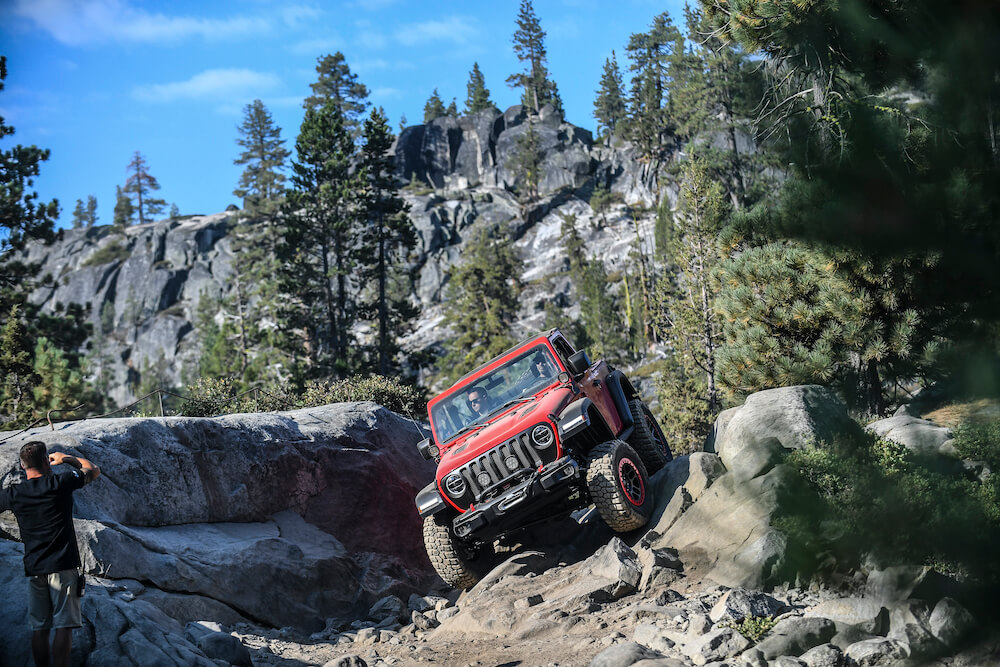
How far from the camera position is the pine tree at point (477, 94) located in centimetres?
11769

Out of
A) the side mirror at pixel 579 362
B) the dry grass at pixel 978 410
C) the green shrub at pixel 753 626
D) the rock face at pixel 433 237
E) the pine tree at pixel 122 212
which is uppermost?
the pine tree at pixel 122 212

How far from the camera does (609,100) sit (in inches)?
4368

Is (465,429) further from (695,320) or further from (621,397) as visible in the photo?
(695,320)

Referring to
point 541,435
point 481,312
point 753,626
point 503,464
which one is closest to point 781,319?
point 541,435

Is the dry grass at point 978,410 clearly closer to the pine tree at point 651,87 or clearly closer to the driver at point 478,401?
the driver at point 478,401

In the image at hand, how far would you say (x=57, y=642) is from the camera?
19.6 feet

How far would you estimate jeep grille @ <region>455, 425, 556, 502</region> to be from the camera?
9.27m

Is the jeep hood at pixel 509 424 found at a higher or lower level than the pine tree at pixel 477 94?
lower

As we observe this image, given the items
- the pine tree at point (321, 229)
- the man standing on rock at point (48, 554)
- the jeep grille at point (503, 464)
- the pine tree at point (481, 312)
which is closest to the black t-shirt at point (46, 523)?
the man standing on rock at point (48, 554)

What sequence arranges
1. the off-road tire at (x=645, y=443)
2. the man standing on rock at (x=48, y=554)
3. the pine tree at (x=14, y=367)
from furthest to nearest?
1. the pine tree at (x=14, y=367)
2. the off-road tire at (x=645, y=443)
3. the man standing on rock at (x=48, y=554)

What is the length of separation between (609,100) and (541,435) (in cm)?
10747

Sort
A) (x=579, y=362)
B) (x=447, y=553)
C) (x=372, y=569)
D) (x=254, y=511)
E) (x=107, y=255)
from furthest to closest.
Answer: (x=107, y=255) → (x=372, y=569) → (x=254, y=511) → (x=579, y=362) → (x=447, y=553)

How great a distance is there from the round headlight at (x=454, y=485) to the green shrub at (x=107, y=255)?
118 metres

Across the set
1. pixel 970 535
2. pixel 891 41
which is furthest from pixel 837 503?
pixel 891 41
